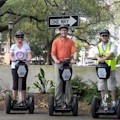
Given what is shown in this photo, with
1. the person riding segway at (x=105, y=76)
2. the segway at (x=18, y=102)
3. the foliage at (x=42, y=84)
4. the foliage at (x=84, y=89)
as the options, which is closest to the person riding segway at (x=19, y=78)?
the segway at (x=18, y=102)

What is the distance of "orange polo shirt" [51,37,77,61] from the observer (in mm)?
9250

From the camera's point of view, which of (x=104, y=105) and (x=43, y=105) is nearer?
(x=104, y=105)

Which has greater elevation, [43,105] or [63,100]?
[63,100]

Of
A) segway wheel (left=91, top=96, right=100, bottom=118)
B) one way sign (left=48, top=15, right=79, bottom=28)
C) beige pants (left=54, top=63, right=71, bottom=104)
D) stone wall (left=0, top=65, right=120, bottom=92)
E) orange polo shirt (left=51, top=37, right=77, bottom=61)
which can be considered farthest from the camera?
stone wall (left=0, top=65, right=120, bottom=92)

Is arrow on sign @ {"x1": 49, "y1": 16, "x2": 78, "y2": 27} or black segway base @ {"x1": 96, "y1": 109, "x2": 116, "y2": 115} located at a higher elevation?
arrow on sign @ {"x1": 49, "y1": 16, "x2": 78, "y2": 27}

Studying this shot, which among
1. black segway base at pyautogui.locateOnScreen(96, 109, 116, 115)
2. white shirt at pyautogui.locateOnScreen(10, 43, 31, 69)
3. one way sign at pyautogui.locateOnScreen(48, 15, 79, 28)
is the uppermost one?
one way sign at pyautogui.locateOnScreen(48, 15, 79, 28)

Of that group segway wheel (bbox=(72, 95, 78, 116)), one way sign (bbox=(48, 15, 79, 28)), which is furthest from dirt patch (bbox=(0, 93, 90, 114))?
one way sign (bbox=(48, 15, 79, 28))

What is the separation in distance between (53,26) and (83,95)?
2358mm

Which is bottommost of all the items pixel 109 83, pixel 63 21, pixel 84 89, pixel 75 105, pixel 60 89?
pixel 75 105

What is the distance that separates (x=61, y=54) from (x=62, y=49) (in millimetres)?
116

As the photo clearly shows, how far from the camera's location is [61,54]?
30.3ft

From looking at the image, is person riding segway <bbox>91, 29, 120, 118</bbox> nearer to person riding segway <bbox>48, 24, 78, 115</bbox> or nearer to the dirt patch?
person riding segway <bbox>48, 24, 78, 115</bbox>

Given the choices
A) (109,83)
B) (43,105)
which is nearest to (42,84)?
(43,105)

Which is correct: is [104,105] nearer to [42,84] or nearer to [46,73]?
[42,84]
